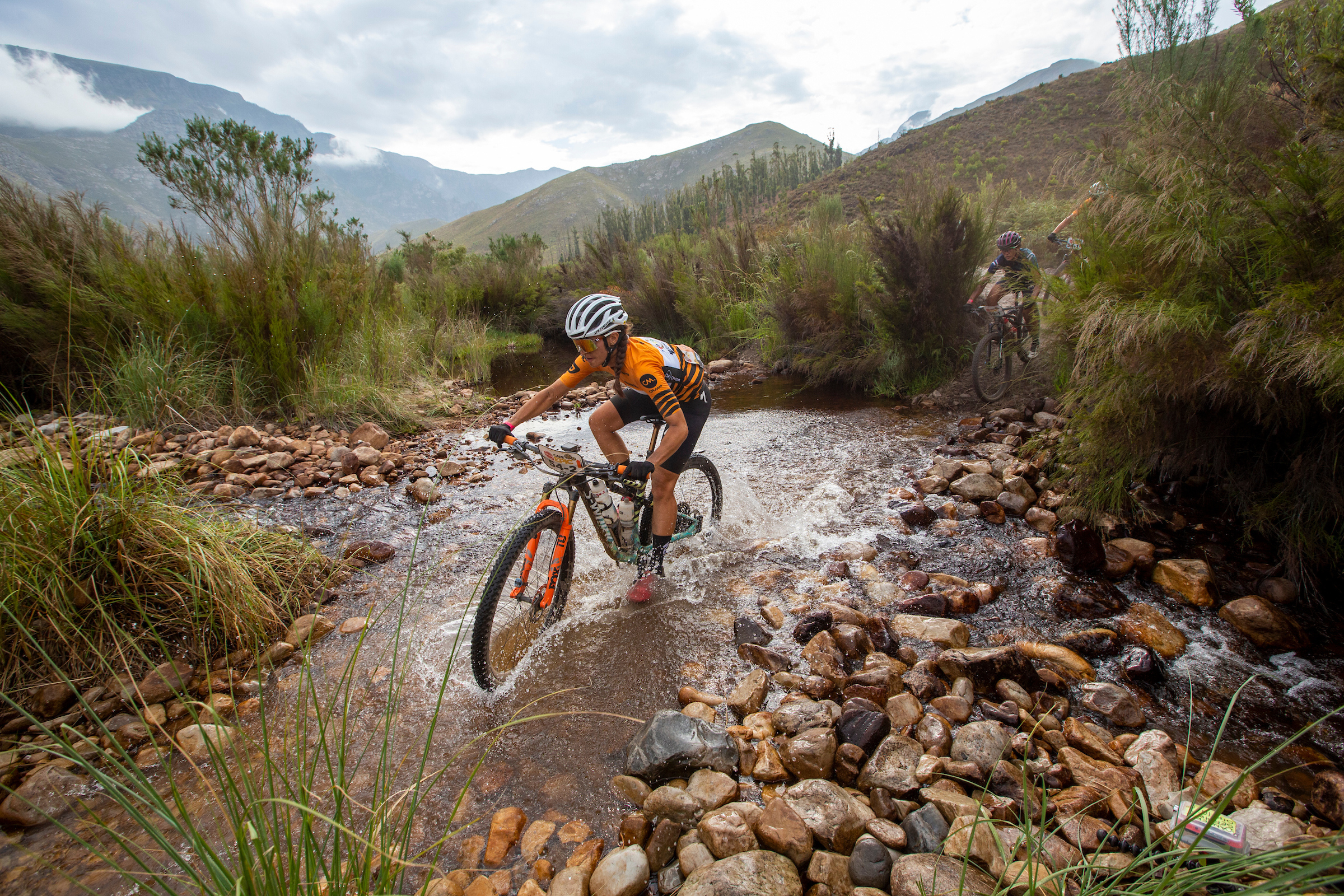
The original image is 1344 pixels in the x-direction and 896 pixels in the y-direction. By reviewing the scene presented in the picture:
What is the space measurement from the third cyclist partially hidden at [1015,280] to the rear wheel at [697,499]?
4.31 meters

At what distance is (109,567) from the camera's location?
2.74 meters

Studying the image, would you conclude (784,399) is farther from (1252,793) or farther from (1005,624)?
(1252,793)

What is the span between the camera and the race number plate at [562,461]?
330 cm

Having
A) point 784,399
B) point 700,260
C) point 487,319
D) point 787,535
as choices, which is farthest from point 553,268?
point 787,535

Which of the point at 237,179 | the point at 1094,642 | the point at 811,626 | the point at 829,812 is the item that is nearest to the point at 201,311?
the point at 237,179

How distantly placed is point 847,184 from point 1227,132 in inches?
1234

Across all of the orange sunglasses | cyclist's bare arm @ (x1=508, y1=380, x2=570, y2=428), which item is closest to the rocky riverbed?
cyclist's bare arm @ (x1=508, y1=380, x2=570, y2=428)

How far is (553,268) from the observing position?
832 inches

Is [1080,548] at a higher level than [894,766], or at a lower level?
higher

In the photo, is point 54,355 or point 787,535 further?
point 54,355

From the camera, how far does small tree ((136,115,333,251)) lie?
22.9 ft

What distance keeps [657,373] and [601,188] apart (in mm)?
128393

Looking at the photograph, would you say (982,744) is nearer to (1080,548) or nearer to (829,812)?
(829,812)

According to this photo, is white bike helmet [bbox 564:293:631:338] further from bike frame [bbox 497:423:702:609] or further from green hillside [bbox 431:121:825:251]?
green hillside [bbox 431:121:825:251]
